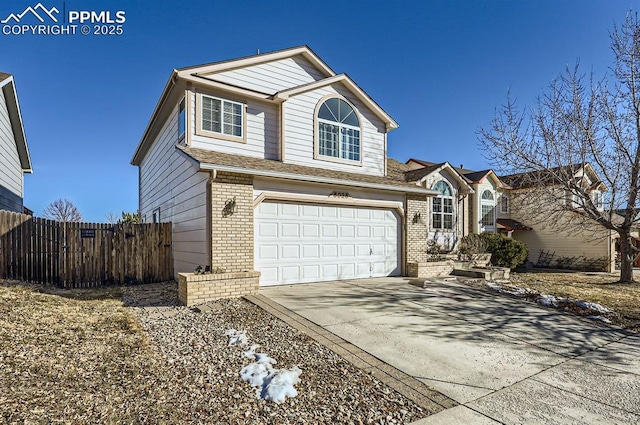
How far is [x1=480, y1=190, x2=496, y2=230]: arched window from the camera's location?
2100 cm

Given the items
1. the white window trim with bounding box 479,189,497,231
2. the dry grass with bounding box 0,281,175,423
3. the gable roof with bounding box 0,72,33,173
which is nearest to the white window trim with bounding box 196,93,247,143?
the dry grass with bounding box 0,281,175,423

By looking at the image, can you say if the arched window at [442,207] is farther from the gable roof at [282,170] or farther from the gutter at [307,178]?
the gable roof at [282,170]

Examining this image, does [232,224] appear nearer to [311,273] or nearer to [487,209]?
[311,273]

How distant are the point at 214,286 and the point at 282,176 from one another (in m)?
3.14

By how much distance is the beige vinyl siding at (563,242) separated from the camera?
19406mm

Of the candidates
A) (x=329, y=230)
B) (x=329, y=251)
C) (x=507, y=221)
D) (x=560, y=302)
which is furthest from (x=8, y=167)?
(x=507, y=221)

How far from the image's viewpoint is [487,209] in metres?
21.3

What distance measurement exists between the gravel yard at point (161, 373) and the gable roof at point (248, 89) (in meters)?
6.22

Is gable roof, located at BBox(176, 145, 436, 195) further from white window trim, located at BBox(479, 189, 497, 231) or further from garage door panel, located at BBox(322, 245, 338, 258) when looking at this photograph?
white window trim, located at BBox(479, 189, 497, 231)

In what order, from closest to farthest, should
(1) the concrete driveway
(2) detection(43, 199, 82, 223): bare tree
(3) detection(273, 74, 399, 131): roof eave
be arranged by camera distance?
1. (1) the concrete driveway
2. (3) detection(273, 74, 399, 131): roof eave
3. (2) detection(43, 199, 82, 223): bare tree

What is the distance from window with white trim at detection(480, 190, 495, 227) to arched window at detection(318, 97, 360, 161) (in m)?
13.2

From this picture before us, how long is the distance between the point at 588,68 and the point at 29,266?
777 inches

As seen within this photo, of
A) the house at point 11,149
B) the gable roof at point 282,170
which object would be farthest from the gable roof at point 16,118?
the gable roof at point 282,170

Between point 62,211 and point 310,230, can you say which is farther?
point 62,211
